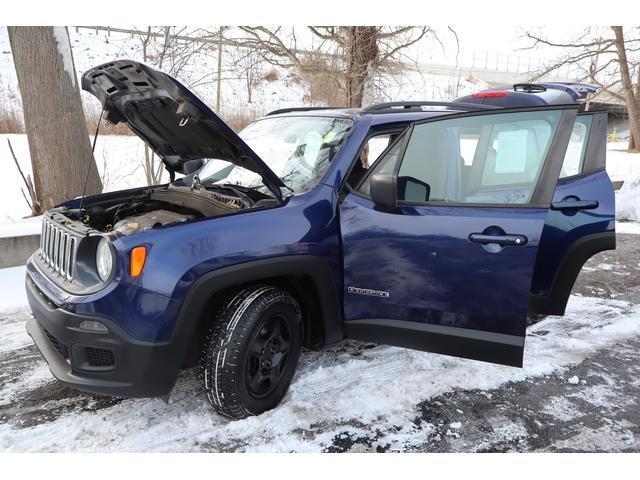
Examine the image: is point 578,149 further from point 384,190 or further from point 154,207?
point 154,207

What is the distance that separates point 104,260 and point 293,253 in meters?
1.03

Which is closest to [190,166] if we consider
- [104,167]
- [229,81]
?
[104,167]

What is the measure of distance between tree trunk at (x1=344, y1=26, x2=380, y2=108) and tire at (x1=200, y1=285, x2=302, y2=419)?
6.87 meters

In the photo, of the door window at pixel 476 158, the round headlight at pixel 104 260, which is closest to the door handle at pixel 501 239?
the door window at pixel 476 158

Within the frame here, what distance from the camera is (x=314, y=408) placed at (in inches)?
111

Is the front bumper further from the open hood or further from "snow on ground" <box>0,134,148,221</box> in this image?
"snow on ground" <box>0,134,148,221</box>

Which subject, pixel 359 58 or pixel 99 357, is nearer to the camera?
pixel 99 357

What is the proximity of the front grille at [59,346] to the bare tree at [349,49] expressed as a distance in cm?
710

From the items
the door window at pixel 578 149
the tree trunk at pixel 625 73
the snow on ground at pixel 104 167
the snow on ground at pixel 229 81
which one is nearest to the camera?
the door window at pixel 578 149

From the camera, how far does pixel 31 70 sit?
6.13 metres

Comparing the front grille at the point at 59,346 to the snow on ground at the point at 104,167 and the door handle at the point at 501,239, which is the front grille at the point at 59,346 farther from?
the snow on ground at the point at 104,167

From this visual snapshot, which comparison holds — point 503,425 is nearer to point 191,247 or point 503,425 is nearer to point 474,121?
point 474,121

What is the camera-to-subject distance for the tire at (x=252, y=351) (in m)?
2.49

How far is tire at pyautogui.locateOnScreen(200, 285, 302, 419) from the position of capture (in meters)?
2.49
